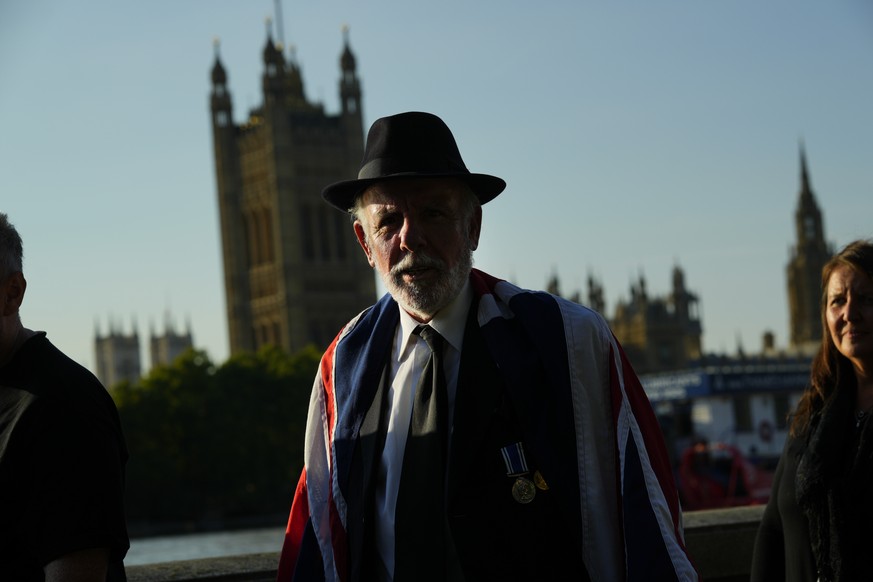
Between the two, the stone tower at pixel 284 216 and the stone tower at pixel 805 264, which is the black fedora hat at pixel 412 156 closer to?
the stone tower at pixel 284 216

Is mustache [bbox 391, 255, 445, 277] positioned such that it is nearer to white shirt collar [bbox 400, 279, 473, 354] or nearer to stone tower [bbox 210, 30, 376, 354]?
white shirt collar [bbox 400, 279, 473, 354]

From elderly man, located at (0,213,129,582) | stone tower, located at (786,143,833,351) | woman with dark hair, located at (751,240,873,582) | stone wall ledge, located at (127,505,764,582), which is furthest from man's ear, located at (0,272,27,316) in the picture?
stone tower, located at (786,143,833,351)

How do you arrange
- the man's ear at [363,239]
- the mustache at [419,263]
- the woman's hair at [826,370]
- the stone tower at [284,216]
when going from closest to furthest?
the mustache at [419,263] < the man's ear at [363,239] < the woman's hair at [826,370] < the stone tower at [284,216]

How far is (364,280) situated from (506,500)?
75.2 m

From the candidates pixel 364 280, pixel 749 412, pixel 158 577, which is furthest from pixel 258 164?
pixel 158 577

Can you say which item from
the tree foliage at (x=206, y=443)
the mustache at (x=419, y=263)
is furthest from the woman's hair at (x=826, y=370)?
the tree foliage at (x=206, y=443)

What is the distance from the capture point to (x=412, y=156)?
3.05 m

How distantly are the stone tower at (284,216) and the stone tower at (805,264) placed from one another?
27802mm

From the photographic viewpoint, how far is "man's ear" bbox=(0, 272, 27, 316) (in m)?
2.73

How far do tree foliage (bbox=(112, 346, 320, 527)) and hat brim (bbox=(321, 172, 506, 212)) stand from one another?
45.3 metres

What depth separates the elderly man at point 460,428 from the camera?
2.85m

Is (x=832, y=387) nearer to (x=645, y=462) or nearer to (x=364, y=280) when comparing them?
(x=645, y=462)

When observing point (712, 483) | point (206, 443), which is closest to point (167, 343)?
point (206, 443)

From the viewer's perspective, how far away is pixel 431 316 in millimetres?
3084
